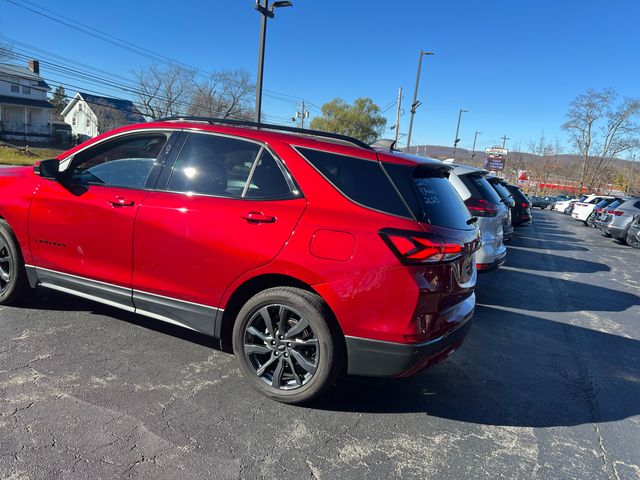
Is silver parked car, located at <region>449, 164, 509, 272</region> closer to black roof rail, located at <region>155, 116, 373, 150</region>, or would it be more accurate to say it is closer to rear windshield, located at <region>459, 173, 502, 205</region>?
rear windshield, located at <region>459, 173, 502, 205</region>

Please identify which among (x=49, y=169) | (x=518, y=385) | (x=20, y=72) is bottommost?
(x=518, y=385)

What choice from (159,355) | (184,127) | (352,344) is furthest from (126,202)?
(352,344)

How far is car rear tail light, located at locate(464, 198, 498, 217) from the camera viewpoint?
598 centimetres

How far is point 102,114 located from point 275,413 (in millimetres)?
65366

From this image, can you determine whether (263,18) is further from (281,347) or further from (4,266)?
(281,347)

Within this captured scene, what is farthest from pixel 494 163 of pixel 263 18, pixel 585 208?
pixel 263 18

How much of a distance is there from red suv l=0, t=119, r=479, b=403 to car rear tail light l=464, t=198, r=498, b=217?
8.85ft

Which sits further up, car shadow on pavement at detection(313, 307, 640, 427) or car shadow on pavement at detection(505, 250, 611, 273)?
car shadow on pavement at detection(313, 307, 640, 427)

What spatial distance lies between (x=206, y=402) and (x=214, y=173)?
164 cm

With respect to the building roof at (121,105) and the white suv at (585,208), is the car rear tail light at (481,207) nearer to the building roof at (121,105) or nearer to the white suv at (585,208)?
the white suv at (585,208)

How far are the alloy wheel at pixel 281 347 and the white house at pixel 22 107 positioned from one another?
58.1m

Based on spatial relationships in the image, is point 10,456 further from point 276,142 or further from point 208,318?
point 276,142

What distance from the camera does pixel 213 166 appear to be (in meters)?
3.34

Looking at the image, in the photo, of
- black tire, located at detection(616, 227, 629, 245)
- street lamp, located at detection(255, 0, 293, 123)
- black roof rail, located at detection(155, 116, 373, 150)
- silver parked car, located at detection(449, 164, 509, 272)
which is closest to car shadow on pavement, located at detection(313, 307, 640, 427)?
silver parked car, located at detection(449, 164, 509, 272)
